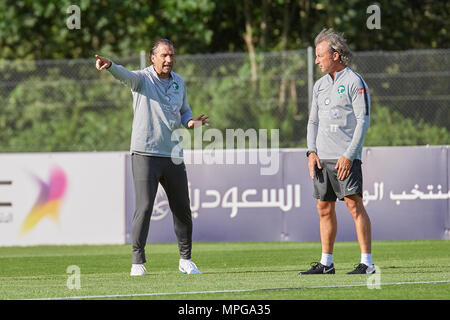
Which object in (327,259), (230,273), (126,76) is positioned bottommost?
(230,273)

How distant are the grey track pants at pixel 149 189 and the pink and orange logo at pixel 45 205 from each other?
4917mm

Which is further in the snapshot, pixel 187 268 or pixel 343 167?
pixel 187 268

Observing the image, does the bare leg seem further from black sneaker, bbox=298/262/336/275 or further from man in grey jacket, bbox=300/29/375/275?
black sneaker, bbox=298/262/336/275

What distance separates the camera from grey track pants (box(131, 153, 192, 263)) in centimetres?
809

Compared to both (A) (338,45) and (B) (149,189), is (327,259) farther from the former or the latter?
(A) (338,45)

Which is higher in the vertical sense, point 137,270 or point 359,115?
point 359,115

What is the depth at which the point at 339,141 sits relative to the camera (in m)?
7.78

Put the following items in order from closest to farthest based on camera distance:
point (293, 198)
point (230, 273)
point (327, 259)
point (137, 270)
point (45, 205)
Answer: point (327, 259), point (137, 270), point (230, 273), point (293, 198), point (45, 205)

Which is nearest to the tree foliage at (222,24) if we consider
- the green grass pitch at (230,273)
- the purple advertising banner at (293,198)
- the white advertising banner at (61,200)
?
the white advertising banner at (61,200)

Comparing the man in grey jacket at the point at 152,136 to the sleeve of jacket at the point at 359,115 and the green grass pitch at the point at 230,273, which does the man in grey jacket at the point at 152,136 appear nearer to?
the green grass pitch at the point at 230,273

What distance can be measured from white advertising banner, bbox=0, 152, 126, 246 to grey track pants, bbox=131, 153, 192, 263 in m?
4.77

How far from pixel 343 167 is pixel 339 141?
0.78ft

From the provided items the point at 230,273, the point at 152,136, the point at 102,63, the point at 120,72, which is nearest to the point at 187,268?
the point at 230,273

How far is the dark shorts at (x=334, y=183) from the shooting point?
25.3 feet
